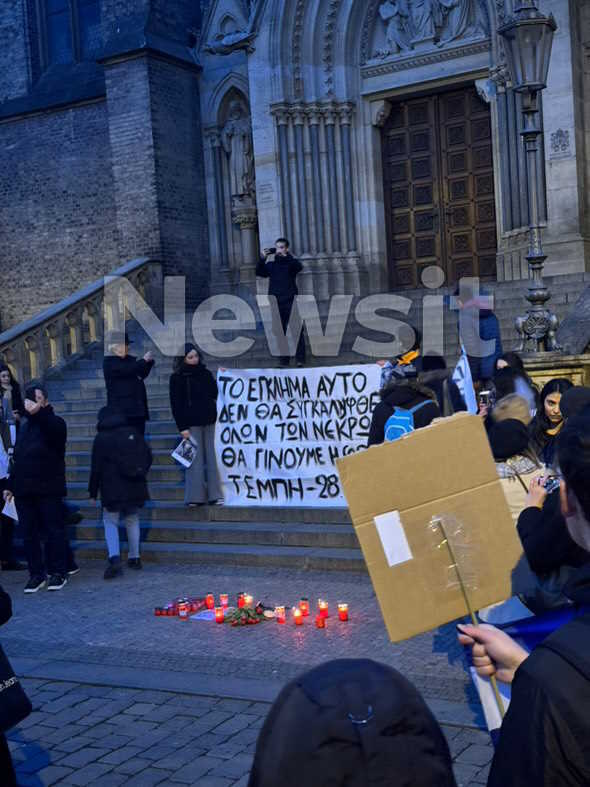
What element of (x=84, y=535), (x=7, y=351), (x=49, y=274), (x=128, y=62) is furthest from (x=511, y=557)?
(x=49, y=274)

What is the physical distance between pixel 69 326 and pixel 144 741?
1200 cm

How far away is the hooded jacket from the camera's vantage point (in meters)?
1.71

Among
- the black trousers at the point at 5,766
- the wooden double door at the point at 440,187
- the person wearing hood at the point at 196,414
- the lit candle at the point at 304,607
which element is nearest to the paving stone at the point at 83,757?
the black trousers at the point at 5,766

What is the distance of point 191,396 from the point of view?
1000 centimetres

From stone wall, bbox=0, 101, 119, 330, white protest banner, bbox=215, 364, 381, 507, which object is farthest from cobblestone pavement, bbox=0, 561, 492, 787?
stone wall, bbox=0, 101, 119, 330

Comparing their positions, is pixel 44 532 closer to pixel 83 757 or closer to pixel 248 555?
pixel 248 555

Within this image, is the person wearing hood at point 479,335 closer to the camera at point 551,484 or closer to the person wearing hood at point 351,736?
the camera at point 551,484

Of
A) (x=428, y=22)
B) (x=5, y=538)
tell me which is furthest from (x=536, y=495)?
(x=428, y=22)

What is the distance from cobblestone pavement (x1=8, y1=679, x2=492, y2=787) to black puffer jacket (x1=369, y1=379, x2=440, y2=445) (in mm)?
2492

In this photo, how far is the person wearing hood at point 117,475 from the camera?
9055 millimetres

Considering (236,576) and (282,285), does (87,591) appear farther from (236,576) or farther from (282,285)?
(282,285)

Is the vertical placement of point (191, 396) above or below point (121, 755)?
above

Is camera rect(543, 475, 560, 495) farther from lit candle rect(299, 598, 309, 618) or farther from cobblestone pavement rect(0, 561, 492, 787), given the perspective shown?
lit candle rect(299, 598, 309, 618)

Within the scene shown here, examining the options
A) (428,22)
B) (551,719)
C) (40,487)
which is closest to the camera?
(551,719)
